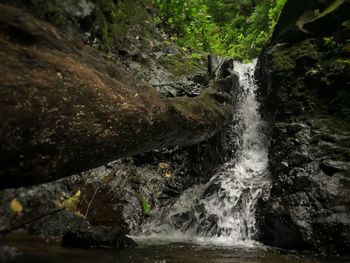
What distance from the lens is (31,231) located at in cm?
492

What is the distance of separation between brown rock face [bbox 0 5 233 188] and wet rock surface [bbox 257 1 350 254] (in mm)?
3041

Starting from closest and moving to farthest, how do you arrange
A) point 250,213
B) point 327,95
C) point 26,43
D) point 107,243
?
point 26,43 < point 107,243 < point 250,213 < point 327,95

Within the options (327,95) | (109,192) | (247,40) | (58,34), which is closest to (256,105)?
(327,95)

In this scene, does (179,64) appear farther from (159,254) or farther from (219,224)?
(159,254)

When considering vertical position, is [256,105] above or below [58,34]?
above

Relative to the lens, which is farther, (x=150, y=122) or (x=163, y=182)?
(x=163, y=182)

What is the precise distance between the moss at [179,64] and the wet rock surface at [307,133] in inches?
74.7

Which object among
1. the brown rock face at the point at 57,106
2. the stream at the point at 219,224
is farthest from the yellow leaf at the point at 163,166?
the brown rock face at the point at 57,106

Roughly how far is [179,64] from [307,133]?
4.02m

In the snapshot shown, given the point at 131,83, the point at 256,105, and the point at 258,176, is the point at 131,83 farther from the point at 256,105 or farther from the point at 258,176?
the point at 256,105

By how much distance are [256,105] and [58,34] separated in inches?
288

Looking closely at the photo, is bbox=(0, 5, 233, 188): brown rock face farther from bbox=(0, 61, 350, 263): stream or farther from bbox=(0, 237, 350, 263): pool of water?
bbox=(0, 61, 350, 263): stream

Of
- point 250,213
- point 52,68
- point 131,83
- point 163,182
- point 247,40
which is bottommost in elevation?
point 250,213

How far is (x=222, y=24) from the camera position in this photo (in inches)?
731
